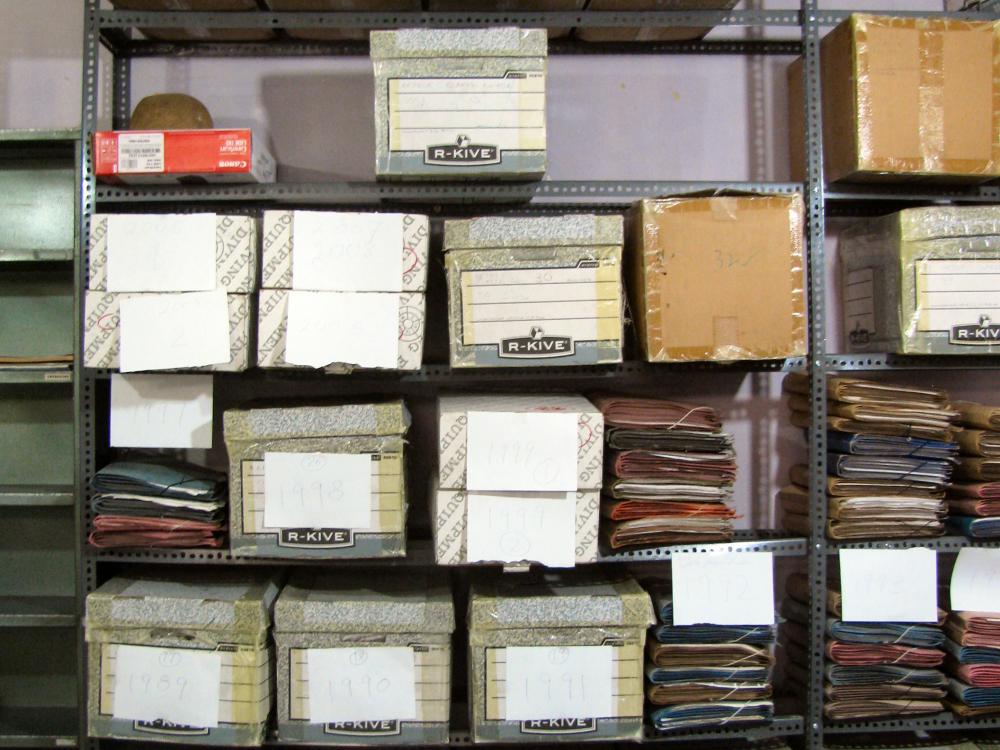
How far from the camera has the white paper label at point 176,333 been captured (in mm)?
1548

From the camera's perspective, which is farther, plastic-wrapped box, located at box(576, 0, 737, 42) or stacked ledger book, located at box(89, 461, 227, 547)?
plastic-wrapped box, located at box(576, 0, 737, 42)

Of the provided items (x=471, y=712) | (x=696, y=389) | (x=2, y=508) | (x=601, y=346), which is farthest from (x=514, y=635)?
(x=2, y=508)

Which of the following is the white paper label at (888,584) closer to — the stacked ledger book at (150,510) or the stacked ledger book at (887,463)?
the stacked ledger book at (887,463)

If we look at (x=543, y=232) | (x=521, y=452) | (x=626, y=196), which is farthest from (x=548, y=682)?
(x=626, y=196)

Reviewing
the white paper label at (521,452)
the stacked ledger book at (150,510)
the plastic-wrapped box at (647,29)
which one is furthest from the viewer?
the plastic-wrapped box at (647,29)

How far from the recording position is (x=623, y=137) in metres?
1.98

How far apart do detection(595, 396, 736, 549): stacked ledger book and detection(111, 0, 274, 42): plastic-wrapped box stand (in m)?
1.33

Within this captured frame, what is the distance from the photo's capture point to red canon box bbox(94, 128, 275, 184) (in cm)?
158

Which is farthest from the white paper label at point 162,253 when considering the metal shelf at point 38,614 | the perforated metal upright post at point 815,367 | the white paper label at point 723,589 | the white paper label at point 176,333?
the perforated metal upright post at point 815,367

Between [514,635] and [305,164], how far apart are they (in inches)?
53.9

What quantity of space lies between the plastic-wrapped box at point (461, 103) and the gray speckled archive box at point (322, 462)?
57 cm

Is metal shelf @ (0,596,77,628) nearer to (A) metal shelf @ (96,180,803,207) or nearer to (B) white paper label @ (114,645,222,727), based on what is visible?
(B) white paper label @ (114,645,222,727)

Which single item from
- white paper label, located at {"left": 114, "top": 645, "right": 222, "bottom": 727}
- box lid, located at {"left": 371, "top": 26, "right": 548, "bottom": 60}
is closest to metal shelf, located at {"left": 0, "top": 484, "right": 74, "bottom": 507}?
white paper label, located at {"left": 114, "top": 645, "right": 222, "bottom": 727}

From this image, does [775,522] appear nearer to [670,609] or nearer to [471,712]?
[670,609]
